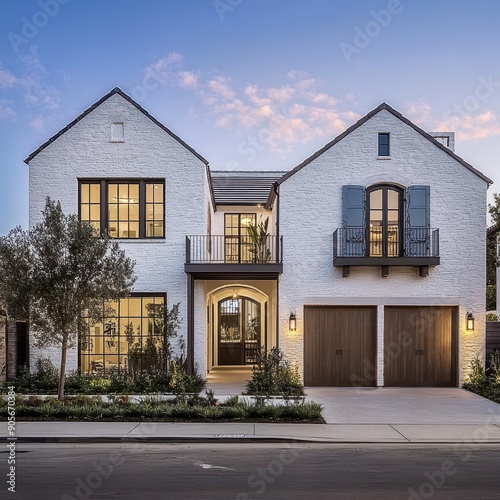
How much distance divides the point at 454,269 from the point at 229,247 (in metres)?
8.88

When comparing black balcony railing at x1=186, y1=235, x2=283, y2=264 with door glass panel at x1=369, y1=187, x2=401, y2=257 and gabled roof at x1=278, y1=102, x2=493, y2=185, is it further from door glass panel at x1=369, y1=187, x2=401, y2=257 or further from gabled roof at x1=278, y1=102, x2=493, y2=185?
door glass panel at x1=369, y1=187, x2=401, y2=257

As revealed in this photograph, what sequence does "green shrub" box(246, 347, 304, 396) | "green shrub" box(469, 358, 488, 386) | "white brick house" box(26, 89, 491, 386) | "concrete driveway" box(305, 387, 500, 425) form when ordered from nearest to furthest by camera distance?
1. "concrete driveway" box(305, 387, 500, 425)
2. "green shrub" box(246, 347, 304, 396)
3. "green shrub" box(469, 358, 488, 386)
4. "white brick house" box(26, 89, 491, 386)

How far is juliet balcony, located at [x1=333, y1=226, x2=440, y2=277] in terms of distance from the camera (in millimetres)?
15352

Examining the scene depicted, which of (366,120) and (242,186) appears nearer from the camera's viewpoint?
(366,120)

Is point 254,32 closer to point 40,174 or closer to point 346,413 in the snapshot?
point 40,174

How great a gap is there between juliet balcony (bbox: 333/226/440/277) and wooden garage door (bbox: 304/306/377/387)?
4.43 ft

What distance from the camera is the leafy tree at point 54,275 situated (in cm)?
1112

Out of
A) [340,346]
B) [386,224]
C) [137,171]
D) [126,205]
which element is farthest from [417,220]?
[126,205]

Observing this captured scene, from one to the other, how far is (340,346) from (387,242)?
339 centimetres

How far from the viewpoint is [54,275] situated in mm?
11148

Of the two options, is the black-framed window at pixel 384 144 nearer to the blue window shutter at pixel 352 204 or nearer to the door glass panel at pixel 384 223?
the door glass panel at pixel 384 223

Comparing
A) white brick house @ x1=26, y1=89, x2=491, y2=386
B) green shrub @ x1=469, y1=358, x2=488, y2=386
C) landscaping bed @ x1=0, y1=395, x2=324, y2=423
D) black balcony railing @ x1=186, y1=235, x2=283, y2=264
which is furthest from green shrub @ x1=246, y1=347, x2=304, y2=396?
green shrub @ x1=469, y1=358, x2=488, y2=386

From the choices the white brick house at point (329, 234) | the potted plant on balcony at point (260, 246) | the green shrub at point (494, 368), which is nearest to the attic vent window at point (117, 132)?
the white brick house at point (329, 234)

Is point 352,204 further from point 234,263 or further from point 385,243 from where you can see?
point 234,263
